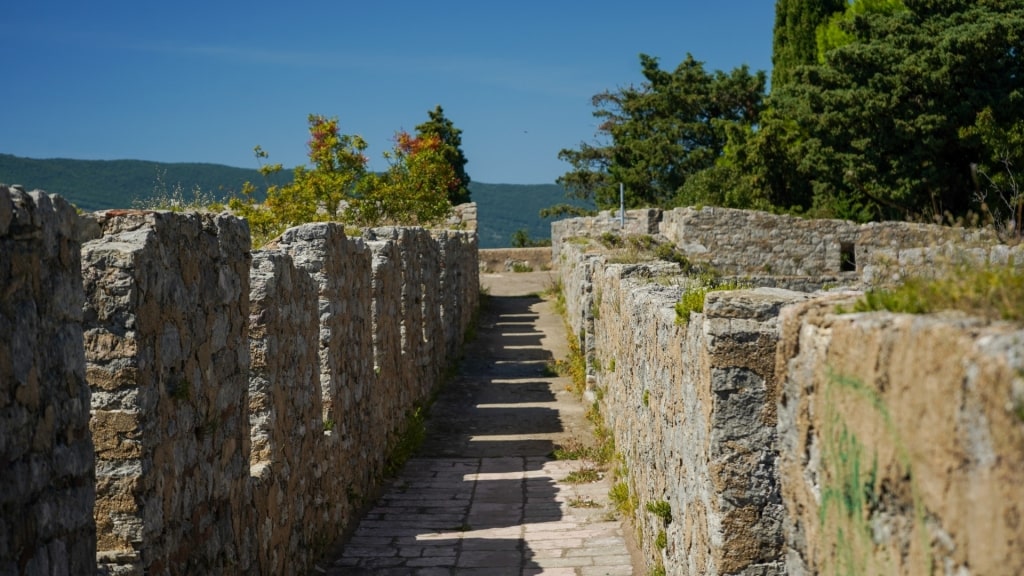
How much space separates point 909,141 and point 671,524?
65.6ft

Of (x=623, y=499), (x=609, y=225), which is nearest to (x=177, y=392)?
(x=623, y=499)

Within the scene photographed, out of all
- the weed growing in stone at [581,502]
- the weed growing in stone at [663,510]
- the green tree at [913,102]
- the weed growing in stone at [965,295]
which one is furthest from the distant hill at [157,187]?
the green tree at [913,102]

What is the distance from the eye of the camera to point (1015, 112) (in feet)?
75.1

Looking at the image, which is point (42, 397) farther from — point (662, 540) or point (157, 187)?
point (157, 187)

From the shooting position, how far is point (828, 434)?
3057 millimetres

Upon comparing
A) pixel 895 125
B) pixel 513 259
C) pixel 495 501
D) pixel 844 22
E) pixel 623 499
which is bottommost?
pixel 495 501

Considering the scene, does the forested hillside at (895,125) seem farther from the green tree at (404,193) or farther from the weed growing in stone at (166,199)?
the weed growing in stone at (166,199)

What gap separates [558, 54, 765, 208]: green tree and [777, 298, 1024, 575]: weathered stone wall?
3610cm

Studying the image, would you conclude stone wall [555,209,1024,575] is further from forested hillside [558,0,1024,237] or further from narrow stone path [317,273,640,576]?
forested hillside [558,0,1024,237]

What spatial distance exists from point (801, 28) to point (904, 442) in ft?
115

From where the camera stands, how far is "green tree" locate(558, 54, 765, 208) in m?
40.8

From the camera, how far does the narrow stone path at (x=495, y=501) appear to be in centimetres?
754

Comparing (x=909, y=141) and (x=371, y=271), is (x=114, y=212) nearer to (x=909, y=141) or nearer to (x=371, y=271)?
(x=371, y=271)

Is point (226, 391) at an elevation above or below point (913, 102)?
below
